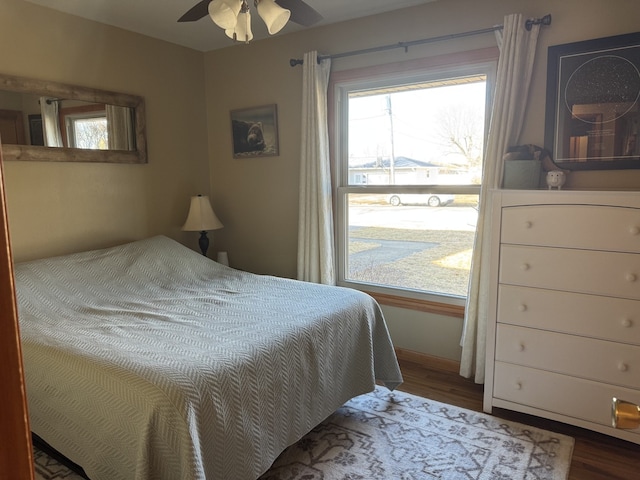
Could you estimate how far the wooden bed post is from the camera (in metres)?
0.47

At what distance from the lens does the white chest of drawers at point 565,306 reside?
201 centimetres

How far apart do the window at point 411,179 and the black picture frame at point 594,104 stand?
41cm

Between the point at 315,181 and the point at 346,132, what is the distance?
0.45 meters

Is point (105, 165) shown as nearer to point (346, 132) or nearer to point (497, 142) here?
point (346, 132)

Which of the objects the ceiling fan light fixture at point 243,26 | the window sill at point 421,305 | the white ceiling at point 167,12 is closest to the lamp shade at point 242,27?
the ceiling fan light fixture at point 243,26

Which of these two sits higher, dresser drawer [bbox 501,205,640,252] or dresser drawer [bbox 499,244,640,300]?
dresser drawer [bbox 501,205,640,252]

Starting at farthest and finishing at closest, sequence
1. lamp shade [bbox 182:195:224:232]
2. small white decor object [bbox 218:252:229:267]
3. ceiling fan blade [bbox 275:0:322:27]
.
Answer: small white decor object [bbox 218:252:229:267]
lamp shade [bbox 182:195:224:232]
ceiling fan blade [bbox 275:0:322:27]

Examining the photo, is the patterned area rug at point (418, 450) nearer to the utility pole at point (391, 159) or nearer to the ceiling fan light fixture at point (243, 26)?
the utility pole at point (391, 159)

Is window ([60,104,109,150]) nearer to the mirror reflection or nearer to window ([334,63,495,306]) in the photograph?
the mirror reflection

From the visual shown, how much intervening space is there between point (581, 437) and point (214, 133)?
3438 mm

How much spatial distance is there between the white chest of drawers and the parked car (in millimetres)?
659

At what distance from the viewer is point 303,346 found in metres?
1.97

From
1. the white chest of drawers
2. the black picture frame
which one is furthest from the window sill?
the black picture frame

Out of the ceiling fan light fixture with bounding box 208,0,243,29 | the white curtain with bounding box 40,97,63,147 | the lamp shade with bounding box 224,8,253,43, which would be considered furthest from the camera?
the white curtain with bounding box 40,97,63,147
